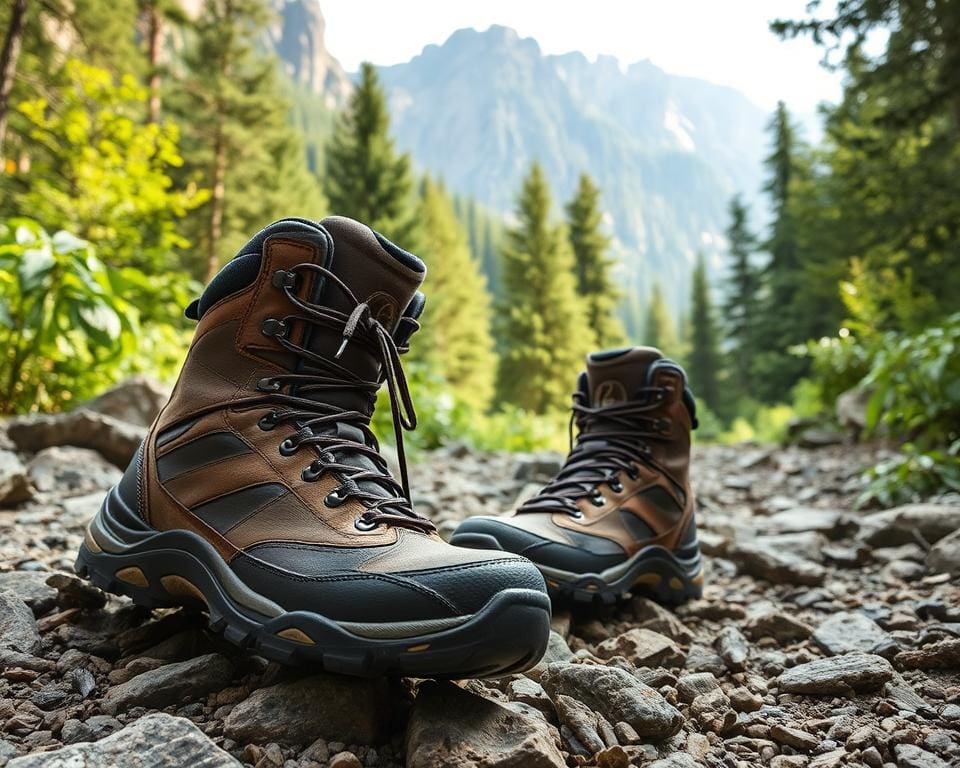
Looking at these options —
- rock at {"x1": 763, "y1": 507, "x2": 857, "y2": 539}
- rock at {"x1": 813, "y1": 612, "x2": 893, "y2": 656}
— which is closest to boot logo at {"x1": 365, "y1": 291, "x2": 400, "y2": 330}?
rock at {"x1": 813, "y1": 612, "x2": 893, "y2": 656}

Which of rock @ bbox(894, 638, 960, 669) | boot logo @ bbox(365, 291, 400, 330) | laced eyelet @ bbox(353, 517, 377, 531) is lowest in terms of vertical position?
rock @ bbox(894, 638, 960, 669)

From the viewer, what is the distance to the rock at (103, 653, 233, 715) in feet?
3.78

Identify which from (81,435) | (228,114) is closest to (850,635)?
(81,435)

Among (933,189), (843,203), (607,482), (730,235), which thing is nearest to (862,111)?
(843,203)

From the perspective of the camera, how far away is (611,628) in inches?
70.9

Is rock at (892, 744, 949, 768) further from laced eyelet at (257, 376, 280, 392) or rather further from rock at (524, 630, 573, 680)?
laced eyelet at (257, 376, 280, 392)

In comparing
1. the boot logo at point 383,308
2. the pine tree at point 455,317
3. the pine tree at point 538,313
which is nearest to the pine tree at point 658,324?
the pine tree at point 455,317

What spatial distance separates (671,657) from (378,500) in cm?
78

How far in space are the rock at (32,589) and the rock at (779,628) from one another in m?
1.70

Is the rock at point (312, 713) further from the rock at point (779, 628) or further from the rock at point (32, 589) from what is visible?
the rock at point (779, 628)

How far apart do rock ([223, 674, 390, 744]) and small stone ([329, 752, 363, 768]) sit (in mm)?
77

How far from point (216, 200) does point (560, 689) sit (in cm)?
1960

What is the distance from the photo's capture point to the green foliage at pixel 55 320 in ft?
12.2

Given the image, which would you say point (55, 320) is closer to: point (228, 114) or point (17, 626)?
point (17, 626)
